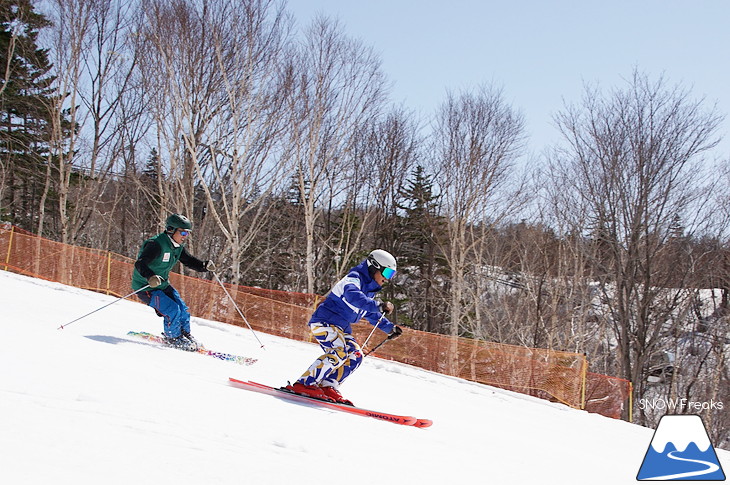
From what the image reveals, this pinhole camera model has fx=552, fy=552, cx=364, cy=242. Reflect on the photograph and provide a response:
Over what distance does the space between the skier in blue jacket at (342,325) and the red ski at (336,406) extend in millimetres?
90

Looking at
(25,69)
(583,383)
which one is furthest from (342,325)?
(25,69)

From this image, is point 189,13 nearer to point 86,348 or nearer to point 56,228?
point 86,348

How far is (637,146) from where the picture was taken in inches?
631

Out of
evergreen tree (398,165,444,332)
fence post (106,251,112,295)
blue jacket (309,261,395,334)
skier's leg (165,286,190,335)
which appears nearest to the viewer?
blue jacket (309,261,395,334)

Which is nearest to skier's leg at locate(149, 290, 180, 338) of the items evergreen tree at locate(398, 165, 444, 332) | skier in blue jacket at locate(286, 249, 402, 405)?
skier in blue jacket at locate(286, 249, 402, 405)

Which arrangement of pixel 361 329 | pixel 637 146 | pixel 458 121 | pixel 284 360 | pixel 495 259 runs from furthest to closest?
1. pixel 495 259
2. pixel 458 121
3. pixel 637 146
4. pixel 361 329
5. pixel 284 360

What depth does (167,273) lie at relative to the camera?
25.5 ft

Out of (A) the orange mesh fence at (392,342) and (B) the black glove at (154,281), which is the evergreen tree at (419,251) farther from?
(B) the black glove at (154,281)

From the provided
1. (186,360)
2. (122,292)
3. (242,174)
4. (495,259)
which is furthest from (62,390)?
(495,259)

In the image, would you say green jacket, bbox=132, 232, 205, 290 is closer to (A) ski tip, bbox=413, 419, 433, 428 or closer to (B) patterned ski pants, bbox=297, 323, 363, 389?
(B) patterned ski pants, bbox=297, 323, 363, 389

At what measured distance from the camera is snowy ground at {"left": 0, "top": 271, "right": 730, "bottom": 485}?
8.87 feet

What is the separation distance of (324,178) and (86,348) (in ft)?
55.0

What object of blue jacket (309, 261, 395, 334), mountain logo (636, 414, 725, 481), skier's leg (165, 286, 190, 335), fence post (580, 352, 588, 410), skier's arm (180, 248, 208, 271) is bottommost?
fence post (580, 352, 588, 410)

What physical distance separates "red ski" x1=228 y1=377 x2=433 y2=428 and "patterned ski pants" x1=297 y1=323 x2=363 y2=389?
227 mm
